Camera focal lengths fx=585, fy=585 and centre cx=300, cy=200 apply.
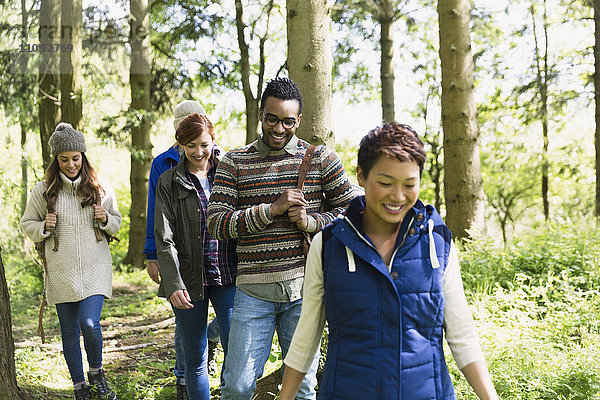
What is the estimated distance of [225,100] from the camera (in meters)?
18.9

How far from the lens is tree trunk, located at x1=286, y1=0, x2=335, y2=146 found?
14.8 ft

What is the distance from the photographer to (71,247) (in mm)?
4926

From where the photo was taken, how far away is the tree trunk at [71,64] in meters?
9.59

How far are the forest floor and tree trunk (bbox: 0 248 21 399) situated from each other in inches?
50.8

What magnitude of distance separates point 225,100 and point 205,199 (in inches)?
598

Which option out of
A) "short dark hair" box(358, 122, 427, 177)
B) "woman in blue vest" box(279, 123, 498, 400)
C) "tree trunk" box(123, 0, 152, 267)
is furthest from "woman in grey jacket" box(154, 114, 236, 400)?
"tree trunk" box(123, 0, 152, 267)

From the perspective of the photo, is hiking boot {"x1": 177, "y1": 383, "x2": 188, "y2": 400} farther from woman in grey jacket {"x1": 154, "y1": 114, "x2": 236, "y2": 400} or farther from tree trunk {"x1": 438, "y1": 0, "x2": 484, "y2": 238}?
→ tree trunk {"x1": 438, "y1": 0, "x2": 484, "y2": 238}

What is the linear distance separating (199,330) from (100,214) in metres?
1.57

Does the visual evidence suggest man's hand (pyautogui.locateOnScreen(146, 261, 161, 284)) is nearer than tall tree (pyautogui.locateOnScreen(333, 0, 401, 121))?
Yes

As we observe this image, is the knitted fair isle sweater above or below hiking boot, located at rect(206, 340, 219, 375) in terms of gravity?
above

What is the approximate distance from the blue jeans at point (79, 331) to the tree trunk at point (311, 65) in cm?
226

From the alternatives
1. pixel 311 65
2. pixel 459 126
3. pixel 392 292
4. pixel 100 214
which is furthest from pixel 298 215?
pixel 459 126

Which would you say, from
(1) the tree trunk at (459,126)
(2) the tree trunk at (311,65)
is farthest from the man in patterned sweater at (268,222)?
(1) the tree trunk at (459,126)

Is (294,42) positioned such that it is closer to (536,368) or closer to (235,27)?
(536,368)
